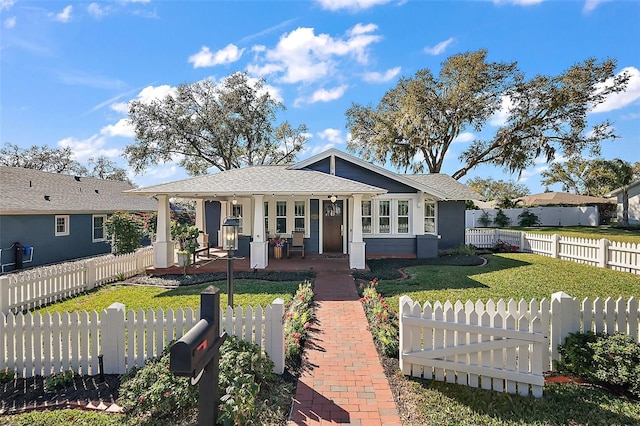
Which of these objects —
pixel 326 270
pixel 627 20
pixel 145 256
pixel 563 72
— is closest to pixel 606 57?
pixel 563 72

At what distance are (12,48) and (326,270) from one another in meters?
11.8

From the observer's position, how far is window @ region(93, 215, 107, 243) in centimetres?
1681

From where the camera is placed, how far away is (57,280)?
26.0ft

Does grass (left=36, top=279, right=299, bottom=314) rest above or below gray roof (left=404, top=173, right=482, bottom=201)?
below

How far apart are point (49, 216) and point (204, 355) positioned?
17035 mm

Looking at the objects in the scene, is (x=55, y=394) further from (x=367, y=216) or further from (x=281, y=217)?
(x=367, y=216)

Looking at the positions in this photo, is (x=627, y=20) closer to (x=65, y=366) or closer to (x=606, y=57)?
(x=606, y=57)

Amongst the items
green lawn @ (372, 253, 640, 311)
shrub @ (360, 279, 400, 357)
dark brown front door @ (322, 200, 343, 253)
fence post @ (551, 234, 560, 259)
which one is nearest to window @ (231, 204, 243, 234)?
dark brown front door @ (322, 200, 343, 253)

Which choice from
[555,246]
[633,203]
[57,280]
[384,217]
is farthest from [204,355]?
[633,203]

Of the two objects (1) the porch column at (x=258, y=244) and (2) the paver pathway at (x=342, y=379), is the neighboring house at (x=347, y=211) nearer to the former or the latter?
(1) the porch column at (x=258, y=244)

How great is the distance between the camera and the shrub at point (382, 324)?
4.61m

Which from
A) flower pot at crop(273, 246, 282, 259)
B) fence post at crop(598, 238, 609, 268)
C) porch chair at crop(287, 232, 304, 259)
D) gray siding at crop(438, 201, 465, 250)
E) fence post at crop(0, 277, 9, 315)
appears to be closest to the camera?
fence post at crop(0, 277, 9, 315)

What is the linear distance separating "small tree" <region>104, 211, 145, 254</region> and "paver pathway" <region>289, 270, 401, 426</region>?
850 cm

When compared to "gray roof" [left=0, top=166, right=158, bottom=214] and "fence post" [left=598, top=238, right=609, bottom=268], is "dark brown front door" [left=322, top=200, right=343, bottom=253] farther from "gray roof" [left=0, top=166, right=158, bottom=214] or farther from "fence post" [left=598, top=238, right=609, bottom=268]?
"gray roof" [left=0, top=166, right=158, bottom=214]
